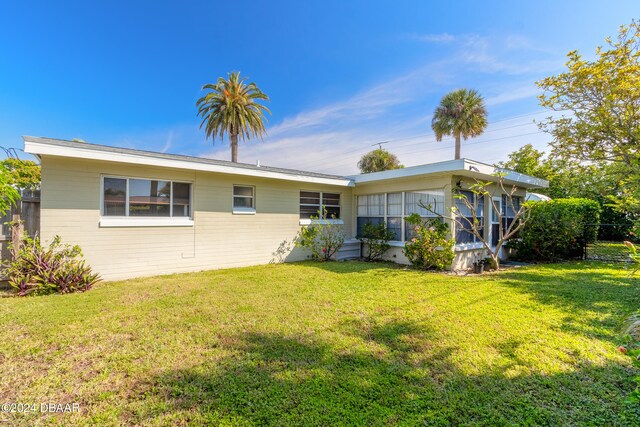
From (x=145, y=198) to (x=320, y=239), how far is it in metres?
5.87

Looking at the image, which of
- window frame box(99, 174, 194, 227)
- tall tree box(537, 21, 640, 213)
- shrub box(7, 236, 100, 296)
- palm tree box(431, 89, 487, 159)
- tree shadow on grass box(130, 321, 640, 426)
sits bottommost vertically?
tree shadow on grass box(130, 321, 640, 426)

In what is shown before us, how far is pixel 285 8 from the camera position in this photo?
9.34m

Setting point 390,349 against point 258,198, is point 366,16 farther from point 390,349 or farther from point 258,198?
point 390,349

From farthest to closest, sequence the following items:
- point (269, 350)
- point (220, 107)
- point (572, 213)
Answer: point (220, 107)
point (572, 213)
point (269, 350)

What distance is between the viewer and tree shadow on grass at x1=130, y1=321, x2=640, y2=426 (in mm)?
2230

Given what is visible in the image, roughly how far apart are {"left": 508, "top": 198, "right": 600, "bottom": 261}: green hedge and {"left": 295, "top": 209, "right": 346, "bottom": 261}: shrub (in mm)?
6918

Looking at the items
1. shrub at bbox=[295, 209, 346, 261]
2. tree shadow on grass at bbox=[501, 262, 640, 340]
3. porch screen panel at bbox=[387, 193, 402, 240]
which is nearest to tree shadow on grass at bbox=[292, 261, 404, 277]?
shrub at bbox=[295, 209, 346, 261]

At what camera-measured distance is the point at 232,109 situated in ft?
61.9

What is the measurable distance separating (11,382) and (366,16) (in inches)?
442

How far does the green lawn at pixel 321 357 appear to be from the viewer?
2311mm

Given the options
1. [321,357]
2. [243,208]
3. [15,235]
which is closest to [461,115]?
[243,208]

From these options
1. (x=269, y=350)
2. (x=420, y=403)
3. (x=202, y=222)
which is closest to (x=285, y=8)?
(x=202, y=222)

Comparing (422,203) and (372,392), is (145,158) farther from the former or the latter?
(422,203)

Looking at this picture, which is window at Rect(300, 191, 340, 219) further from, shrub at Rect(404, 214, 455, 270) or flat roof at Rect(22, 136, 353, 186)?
shrub at Rect(404, 214, 455, 270)
